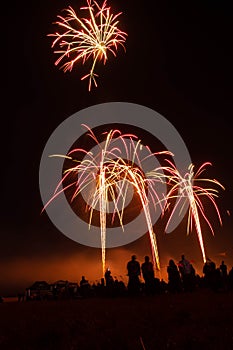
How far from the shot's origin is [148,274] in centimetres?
1848

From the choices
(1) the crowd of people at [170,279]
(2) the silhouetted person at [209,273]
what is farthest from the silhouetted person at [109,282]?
(2) the silhouetted person at [209,273]

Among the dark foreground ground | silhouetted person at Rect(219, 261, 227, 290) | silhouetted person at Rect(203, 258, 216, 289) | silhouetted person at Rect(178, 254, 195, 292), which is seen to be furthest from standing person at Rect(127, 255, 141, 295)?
the dark foreground ground

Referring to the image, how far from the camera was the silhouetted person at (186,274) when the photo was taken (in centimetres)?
1978

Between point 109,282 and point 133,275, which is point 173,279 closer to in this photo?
point 133,275

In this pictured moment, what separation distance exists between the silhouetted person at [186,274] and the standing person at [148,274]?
1.84m

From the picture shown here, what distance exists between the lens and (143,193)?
24.8 meters

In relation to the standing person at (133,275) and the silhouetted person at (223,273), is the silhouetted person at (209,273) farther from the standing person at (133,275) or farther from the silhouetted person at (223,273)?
the standing person at (133,275)

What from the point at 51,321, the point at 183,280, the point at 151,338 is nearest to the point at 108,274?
the point at 183,280

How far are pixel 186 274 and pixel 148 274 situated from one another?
2.17m

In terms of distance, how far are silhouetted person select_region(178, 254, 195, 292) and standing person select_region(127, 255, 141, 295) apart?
2133mm

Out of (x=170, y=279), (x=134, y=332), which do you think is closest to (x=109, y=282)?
(x=170, y=279)

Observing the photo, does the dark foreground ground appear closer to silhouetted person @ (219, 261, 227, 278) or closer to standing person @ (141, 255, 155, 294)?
standing person @ (141, 255, 155, 294)

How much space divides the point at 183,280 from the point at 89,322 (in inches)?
482

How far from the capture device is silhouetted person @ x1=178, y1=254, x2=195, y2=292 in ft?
64.9
